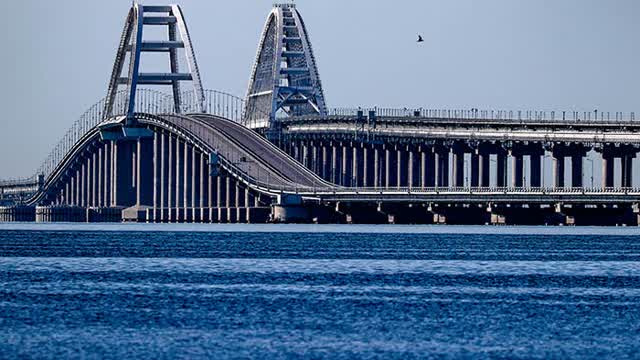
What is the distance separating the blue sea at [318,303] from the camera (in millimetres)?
67938

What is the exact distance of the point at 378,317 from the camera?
257 feet

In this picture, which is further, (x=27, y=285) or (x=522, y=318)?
(x=27, y=285)

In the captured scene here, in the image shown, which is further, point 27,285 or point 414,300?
point 27,285

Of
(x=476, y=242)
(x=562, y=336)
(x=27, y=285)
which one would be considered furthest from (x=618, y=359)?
(x=476, y=242)

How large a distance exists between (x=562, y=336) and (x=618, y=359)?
6818 millimetres

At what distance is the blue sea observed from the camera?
6794 cm

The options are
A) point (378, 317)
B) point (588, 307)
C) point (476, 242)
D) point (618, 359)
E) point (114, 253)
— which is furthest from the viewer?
point (476, 242)

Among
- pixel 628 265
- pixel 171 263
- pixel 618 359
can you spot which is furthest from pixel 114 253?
pixel 618 359

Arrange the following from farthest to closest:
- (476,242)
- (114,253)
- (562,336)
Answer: (476,242) < (114,253) < (562,336)

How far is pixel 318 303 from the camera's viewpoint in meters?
85.2

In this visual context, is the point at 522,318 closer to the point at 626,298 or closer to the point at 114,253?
the point at 626,298

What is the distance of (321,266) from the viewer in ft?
388

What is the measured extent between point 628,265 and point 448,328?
49.3 meters

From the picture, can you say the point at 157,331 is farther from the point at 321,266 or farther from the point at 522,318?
the point at 321,266
